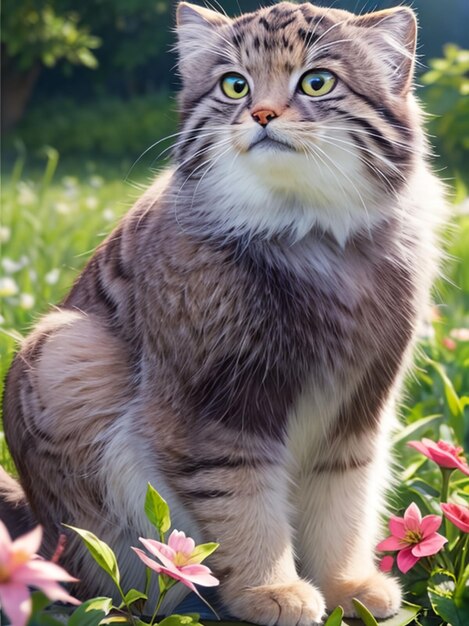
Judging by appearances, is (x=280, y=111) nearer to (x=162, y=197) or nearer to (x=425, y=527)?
(x=162, y=197)

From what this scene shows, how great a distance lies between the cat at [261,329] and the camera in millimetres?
1948

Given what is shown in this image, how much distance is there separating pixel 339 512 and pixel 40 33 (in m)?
9.80

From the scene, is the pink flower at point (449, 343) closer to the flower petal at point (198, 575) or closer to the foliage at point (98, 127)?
the flower petal at point (198, 575)

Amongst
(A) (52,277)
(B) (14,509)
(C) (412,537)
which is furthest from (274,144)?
(A) (52,277)

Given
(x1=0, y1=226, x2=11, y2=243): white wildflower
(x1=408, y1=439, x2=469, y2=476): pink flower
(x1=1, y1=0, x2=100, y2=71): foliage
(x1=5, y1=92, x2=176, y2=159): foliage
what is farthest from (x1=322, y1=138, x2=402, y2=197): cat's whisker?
(x1=5, y1=92, x2=176, y2=159): foliage

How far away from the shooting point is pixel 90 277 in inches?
92.0

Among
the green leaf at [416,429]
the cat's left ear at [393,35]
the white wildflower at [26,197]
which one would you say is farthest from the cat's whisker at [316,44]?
the white wildflower at [26,197]

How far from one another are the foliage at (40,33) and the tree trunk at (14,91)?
0.89 metres

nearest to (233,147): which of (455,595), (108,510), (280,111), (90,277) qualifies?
(280,111)

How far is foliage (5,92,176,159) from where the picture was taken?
11.8 meters

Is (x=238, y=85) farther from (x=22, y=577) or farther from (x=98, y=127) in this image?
(x=98, y=127)

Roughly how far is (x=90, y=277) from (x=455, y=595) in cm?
109

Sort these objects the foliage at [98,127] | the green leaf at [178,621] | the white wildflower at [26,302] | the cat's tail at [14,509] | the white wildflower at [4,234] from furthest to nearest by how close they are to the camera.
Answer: the foliage at [98,127], the white wildflower at [4,234], the white wildflower at [26,302], the cat's tail at [14,509], the green leaf at [178,621]

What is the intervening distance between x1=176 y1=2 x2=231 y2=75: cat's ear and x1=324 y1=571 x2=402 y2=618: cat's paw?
3.90 ft
